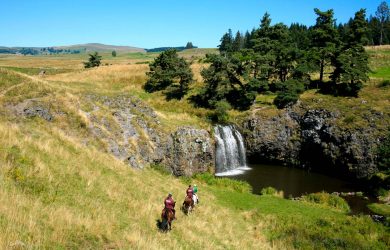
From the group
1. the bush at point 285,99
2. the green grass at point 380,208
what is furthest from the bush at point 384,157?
the bush at point 285,99

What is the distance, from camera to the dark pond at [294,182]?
146 ft

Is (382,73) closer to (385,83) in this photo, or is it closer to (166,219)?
(385,83)

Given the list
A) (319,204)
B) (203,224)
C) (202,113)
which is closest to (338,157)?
(319,204)

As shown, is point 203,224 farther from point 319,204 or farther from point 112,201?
point 319,204

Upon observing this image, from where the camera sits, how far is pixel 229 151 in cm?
5475

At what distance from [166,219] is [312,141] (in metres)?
40.9

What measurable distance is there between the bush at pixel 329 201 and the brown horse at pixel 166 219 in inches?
911

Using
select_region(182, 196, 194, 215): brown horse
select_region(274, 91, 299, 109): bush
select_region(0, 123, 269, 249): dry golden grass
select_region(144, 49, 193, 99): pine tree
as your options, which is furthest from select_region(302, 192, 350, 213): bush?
select_region(144, 49, 193, 99): pine tree

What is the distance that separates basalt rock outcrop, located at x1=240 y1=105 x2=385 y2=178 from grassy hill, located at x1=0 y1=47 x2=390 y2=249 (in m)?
16.4

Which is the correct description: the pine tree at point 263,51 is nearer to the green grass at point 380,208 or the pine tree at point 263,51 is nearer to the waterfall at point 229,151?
the waterfall at point 229,151

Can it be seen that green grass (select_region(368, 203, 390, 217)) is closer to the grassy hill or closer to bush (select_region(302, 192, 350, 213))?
bush (select_region(302, 192, 350, 213))

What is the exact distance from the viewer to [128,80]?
8525 centimetres

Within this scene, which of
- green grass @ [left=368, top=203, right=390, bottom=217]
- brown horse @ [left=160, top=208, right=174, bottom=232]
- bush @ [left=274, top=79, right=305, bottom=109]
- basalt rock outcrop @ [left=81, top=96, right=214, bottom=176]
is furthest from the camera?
bush @ [left=274, top=79, right=305, bottom=109]

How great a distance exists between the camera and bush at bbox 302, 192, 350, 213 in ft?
124
